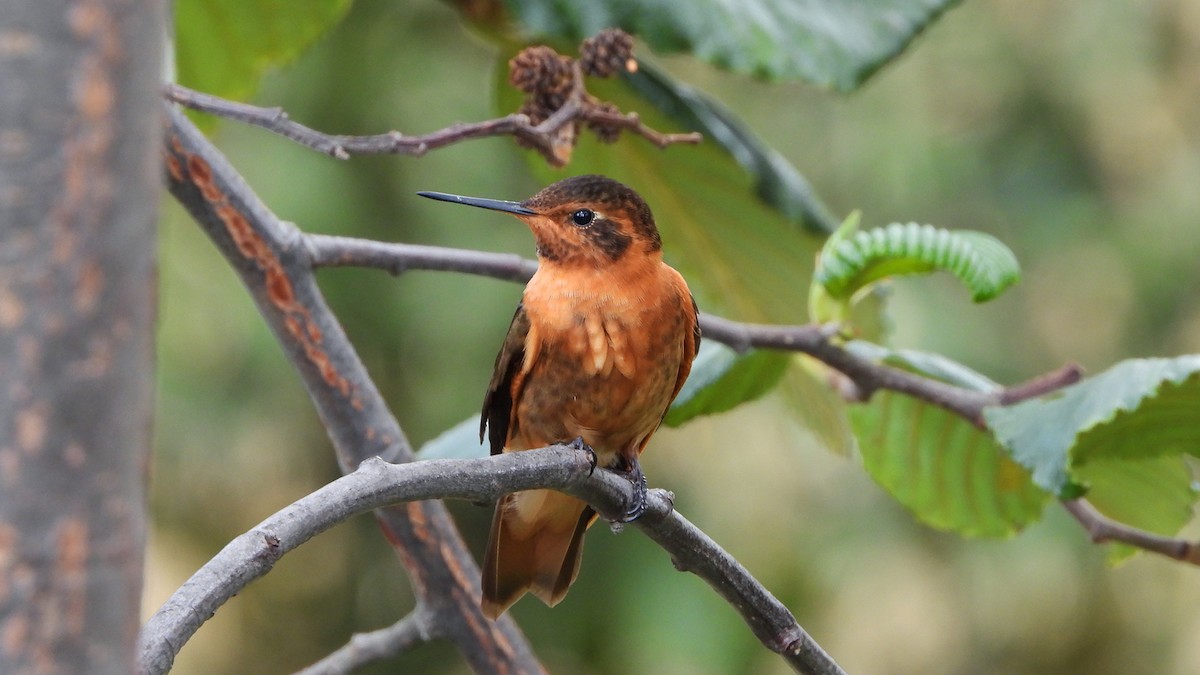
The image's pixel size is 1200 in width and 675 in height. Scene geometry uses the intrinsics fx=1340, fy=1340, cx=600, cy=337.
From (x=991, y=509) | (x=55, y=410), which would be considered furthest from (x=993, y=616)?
(x=55, y=410)

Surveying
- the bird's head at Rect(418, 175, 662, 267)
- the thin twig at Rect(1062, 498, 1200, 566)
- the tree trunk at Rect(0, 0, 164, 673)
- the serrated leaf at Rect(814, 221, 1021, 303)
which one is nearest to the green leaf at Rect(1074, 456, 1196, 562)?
the thin twig at Rect(1062, 498, 1200, 566)

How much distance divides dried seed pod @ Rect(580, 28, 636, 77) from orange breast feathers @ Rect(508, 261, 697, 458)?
397mm

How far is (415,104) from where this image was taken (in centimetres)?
755

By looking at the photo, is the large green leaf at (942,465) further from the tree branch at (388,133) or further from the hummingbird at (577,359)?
the tree branch at (388,133)

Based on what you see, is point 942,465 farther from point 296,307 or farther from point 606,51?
point 296,307

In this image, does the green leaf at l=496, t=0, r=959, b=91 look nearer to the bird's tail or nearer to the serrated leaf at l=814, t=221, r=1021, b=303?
the serrated leaf at l=814, t=221, r=1021, b=303

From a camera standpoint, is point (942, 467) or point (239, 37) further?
point (239, 37)

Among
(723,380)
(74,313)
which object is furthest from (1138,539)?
(74,313)

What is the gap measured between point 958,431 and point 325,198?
5397 mm

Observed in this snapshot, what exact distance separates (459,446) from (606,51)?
2.55 ft

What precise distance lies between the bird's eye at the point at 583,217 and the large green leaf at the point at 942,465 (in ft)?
1.83

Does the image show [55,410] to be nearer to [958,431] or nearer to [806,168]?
[958,431]

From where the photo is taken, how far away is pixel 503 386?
79.0 inches

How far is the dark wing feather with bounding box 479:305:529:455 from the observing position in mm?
1988
